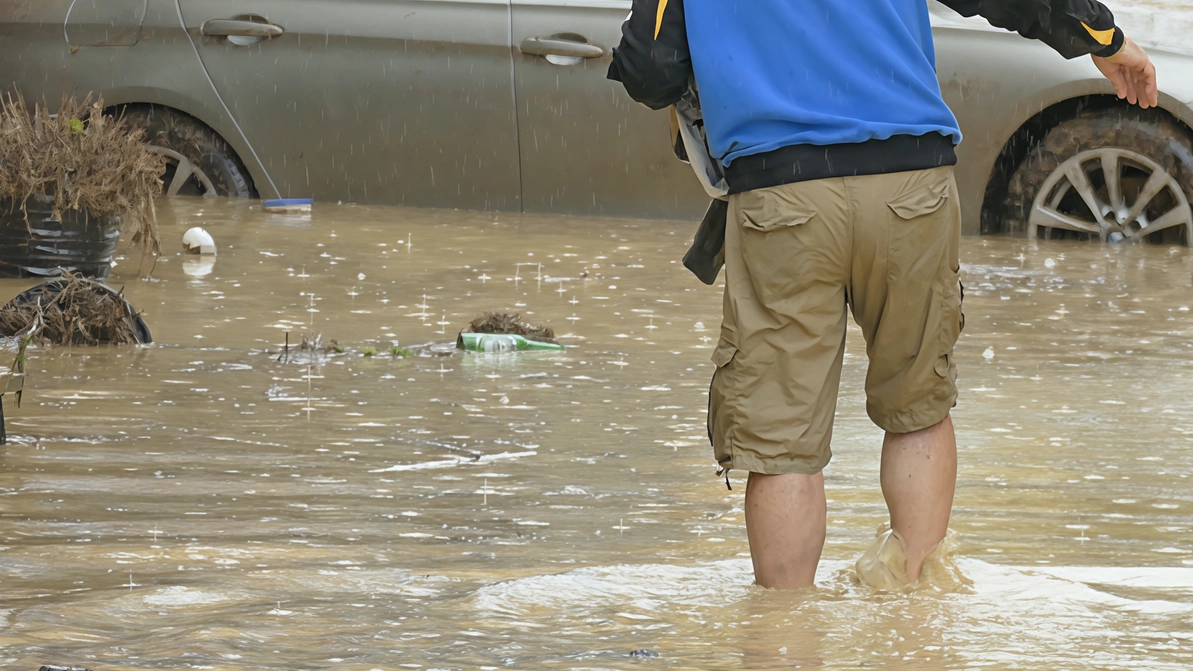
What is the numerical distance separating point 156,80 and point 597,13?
2.46m

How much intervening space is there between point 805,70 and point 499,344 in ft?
9.09

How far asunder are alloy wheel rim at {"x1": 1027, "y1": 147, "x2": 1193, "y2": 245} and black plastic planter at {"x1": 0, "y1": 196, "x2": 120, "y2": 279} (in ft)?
14.4

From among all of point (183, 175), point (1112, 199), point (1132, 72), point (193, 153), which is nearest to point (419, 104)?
point (193, 153)

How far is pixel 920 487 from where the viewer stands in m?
2.79

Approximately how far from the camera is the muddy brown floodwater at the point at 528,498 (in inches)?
96.5

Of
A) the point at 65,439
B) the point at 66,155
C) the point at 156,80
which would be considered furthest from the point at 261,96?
the point at 65,439

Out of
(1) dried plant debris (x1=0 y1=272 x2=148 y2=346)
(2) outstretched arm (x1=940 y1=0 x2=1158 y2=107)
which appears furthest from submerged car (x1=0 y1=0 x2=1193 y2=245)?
(2) outstretched arm (x1=940 y1=0 x2=1158 y2=107)

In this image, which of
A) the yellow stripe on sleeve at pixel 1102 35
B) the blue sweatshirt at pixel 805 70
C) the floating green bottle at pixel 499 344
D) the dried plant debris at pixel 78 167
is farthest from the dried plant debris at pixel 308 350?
the yellow stripe on sleeve at pixel 1102 35

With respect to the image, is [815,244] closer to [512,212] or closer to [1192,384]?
[1192,384]

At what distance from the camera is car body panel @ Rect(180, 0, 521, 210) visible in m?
8.49

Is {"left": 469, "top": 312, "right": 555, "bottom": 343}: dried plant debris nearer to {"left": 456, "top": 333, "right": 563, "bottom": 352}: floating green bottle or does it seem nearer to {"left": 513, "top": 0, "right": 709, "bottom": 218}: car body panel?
{"left": 456, "top": 333, "right": 563, "bottom": 352}: floating green bottle

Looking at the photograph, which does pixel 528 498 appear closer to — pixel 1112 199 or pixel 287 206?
pixel 1112 199

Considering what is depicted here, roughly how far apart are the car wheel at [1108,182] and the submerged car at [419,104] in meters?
0.02

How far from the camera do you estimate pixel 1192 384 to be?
479 centimetres
